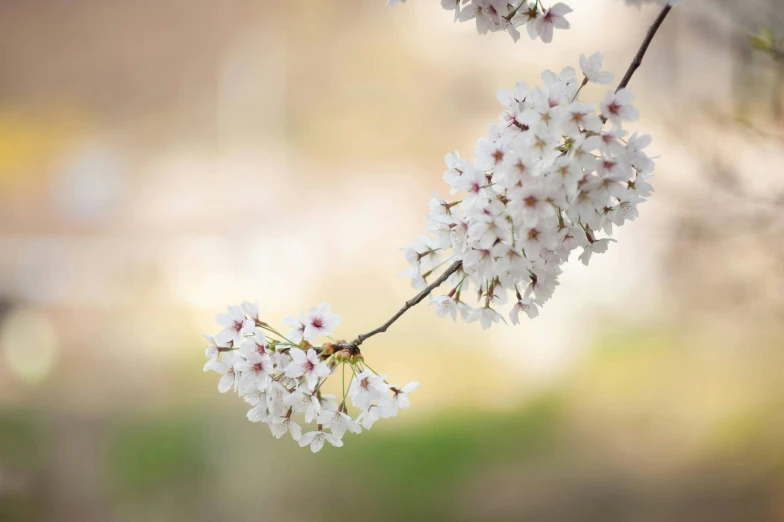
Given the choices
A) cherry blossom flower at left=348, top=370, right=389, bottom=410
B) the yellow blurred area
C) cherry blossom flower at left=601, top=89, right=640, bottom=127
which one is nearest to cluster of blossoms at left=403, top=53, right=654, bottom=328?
cherry blossom flower at left=601, top=89, right=640, bottom=127

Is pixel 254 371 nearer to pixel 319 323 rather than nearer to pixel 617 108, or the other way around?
pixel 319 323

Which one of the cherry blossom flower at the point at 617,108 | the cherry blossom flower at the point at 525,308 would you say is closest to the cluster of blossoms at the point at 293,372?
the cherry blossom flower at the point at 525,308

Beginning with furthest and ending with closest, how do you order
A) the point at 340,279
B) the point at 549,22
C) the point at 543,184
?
the point at 340,279 → the point at 549,22 → the point at 543,184

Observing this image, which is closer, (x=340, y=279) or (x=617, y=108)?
(x=617, y=108)

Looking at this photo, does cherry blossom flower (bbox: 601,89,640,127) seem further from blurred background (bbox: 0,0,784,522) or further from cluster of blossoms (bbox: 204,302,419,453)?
blurred background (bbox: 0,0,784,522)

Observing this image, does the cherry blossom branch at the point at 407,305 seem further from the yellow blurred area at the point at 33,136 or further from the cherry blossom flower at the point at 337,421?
the yellow blurred area at the point at 33,136

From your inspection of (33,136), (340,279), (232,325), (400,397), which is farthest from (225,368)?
(33,136)
